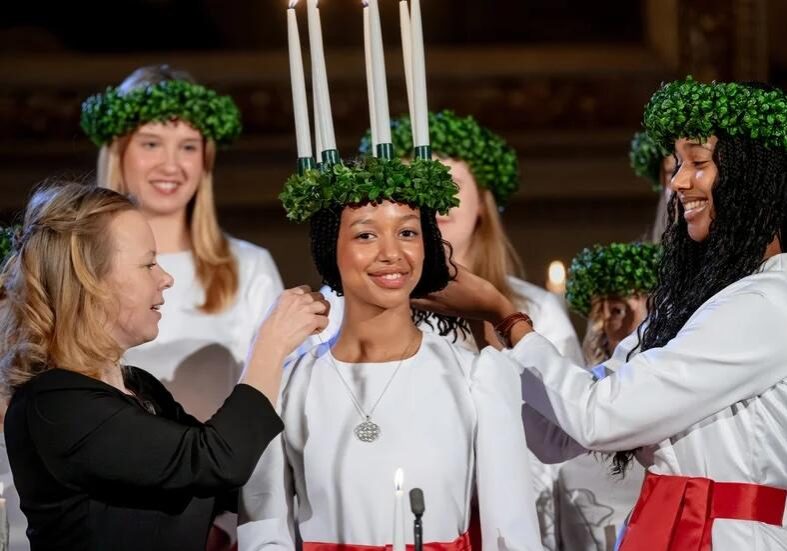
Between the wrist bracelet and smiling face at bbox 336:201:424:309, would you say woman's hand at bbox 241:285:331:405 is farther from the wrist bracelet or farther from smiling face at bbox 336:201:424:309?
the wrist bracelet

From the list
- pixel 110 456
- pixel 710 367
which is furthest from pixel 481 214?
pixel 110 456

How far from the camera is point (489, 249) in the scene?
14.8ft

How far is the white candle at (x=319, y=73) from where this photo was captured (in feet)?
9.86

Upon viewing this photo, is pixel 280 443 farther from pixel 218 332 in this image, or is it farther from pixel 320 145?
pixel 218 332

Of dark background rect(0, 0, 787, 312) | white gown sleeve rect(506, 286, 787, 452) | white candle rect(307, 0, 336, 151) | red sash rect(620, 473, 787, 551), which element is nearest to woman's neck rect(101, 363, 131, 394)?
white candle rect(307, 0, 336, 151)

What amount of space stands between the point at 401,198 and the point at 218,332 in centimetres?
142

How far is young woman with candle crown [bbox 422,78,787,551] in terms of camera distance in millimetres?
3117

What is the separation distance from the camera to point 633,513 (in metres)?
3.25

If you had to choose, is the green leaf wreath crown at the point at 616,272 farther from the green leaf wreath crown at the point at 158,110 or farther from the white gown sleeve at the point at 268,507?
the white gown sleeve at the point at 268,507

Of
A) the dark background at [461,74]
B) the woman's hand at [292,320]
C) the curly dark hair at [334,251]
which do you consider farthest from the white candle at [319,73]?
the dark background at [461,74]

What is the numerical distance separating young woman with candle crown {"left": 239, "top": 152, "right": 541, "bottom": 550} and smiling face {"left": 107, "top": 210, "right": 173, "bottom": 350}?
33 centimetres

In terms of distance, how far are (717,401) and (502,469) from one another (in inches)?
18.3

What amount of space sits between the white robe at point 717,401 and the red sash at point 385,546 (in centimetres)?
32

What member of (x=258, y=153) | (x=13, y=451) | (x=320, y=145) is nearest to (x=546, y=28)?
(x=258, y=153)
